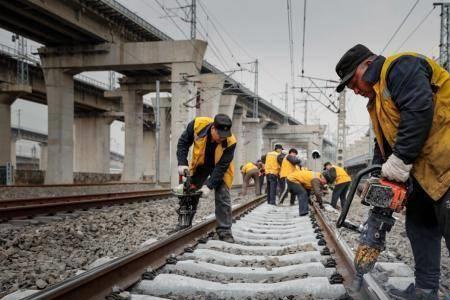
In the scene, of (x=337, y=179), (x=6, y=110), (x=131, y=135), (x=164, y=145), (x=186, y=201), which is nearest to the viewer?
(x=186, y=201)

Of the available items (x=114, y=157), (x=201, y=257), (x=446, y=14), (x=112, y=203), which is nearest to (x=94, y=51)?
(x=112, y=203)

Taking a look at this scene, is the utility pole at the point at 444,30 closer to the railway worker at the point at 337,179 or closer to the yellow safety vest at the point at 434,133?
the railway worker at the point at 337,179

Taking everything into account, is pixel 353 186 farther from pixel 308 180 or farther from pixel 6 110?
pixel 6 110

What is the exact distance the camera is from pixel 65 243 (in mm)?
5441

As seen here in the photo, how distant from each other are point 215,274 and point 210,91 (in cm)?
2925

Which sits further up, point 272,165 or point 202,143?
point 202,143

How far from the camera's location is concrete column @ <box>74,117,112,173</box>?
146 feet

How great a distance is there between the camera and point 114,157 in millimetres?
113000

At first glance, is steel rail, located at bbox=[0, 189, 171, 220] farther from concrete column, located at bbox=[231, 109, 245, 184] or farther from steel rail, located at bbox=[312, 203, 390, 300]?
concrete column, located at bbox=[231, 109, 245, 184]

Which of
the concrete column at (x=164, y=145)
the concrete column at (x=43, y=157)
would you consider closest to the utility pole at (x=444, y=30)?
the concrete column at (x=164, y=145)

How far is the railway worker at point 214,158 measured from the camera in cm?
514

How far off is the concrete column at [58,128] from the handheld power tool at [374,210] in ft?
82.1

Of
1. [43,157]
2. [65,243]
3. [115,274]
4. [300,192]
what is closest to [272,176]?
[300,192]

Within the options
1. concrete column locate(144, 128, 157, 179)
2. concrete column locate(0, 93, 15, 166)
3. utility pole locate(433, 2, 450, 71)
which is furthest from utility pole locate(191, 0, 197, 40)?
concrete column locate(144, 128, 157, 179)
